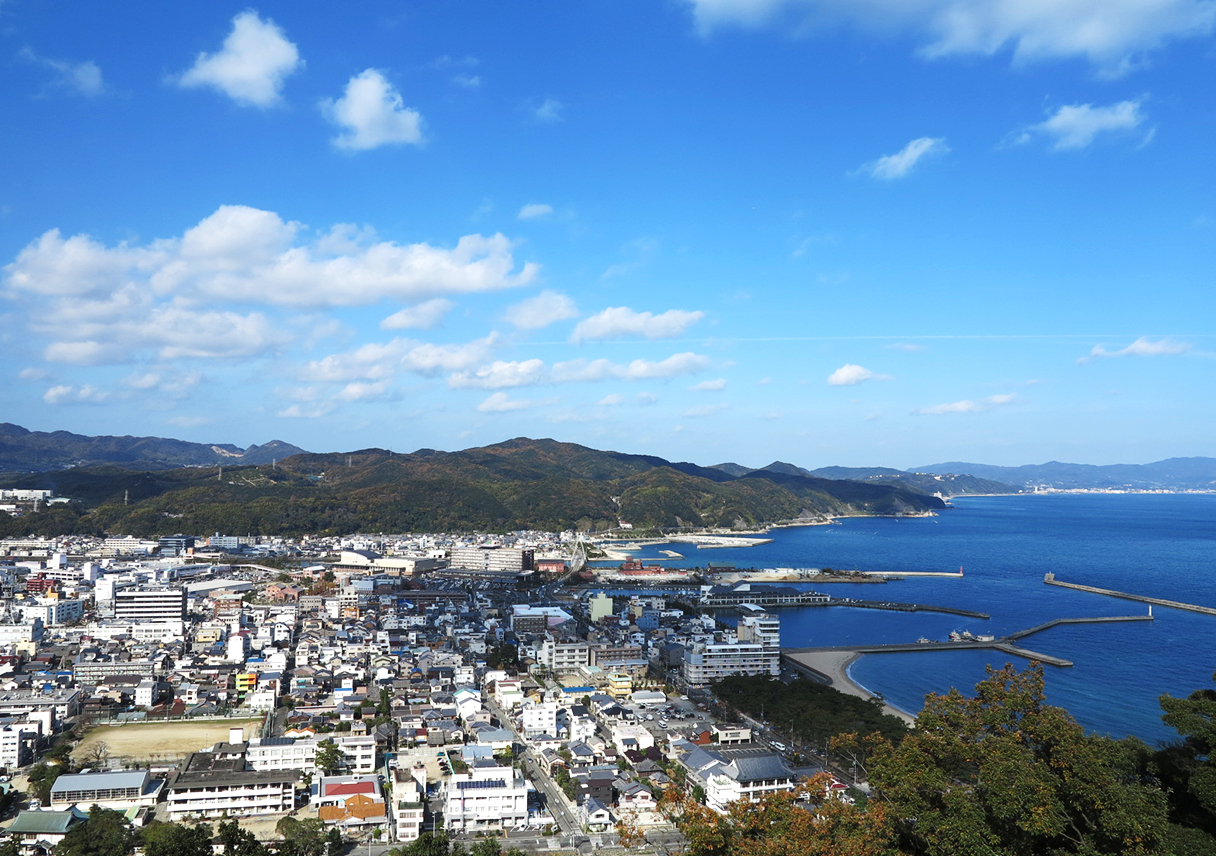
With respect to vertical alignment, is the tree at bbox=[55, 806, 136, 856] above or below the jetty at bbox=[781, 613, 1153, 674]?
above

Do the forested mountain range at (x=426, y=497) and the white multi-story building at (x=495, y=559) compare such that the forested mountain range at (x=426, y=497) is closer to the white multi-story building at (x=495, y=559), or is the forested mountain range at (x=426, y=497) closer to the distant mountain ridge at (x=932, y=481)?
the white multi-story building at (x=495, y=559)

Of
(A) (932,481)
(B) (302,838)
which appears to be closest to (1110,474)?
(A) (932,481)

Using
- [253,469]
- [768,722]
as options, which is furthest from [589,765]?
[253,469]

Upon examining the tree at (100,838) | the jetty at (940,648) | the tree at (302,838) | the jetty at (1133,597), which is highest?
the tree at (100,838)

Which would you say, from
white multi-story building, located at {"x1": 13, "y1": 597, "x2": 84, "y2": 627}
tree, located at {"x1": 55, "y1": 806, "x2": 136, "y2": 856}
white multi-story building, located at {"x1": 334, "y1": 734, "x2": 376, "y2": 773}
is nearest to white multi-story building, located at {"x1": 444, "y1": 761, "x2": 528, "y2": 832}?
white multi-story building, located at {"x1": 334, "y1": 734, "x2": 376, "y2": 773}

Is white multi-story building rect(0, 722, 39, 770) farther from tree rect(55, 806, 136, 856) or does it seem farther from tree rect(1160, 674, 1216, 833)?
tree rect(1160, 674, 1216, 833)

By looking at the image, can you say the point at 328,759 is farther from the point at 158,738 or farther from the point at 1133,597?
the point at 1133,597

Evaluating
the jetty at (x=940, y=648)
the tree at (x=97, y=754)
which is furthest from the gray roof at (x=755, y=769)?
the tree at (x=97, y=754)
